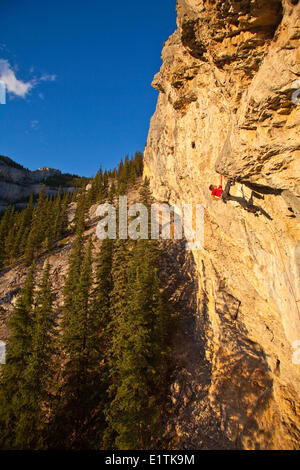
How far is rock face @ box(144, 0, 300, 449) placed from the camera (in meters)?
7.89

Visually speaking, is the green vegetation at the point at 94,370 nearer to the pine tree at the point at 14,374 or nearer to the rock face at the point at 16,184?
the pine tree at the point at 14,374

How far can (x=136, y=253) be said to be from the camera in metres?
23.9

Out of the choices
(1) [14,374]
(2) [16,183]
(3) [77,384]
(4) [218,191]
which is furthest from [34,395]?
(2) [16,183]

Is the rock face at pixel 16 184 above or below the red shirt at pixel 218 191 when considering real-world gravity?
above

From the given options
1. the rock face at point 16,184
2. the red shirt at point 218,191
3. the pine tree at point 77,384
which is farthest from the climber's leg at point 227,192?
the rock face at point 16,184

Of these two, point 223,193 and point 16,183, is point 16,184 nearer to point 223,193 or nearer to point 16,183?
point 16,183

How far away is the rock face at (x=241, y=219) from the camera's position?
311 inches

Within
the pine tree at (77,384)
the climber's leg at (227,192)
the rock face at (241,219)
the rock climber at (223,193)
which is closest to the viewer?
the rock face at (241,219)

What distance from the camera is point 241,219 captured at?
40.8 ft

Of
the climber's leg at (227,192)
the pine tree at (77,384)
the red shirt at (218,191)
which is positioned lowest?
the pine tree at (77,384)

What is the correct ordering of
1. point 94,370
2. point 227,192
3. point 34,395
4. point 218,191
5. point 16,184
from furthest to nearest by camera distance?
point 16,184
point 94,370
point 34,395
point 218,191
point 227,192

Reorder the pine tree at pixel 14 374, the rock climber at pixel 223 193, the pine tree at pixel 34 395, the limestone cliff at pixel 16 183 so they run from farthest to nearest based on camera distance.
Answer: the limestone cliff at pixel 16 183, the pine tree at pixel 14 374, the pine tree at pixel 34 395, the rock climber at pixel 223 193
